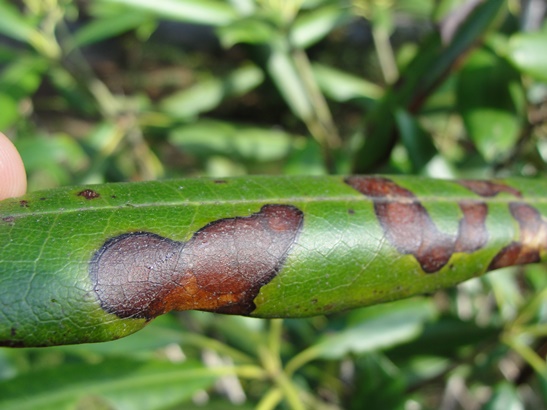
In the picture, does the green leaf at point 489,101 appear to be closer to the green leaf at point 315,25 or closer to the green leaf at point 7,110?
the green leaf at point 315,25

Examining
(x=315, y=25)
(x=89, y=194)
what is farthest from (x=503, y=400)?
(x=315, y=25)

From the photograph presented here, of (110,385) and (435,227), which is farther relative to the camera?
(110,385)

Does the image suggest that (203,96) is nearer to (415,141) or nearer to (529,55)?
(415,141)

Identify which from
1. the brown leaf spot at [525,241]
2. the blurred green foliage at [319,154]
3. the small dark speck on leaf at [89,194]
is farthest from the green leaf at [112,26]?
the brown leaf spot at [525,241]

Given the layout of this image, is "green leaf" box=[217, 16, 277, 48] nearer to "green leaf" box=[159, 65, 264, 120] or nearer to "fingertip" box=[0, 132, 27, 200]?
"green leaf" box=[159, 65, 264, 120]

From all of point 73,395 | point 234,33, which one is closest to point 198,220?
point 73,395

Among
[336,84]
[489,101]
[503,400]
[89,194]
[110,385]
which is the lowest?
[503,400]
